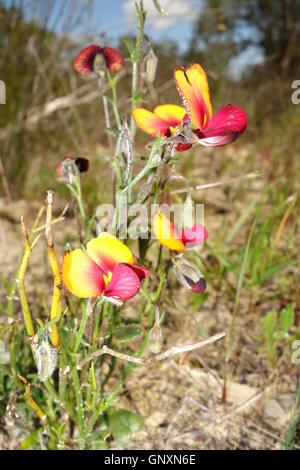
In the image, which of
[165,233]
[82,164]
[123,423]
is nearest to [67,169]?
[82,164]

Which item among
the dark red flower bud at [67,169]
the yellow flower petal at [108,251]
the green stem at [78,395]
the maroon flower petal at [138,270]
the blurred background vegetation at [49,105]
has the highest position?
the blurred background vegetation at [49,105]

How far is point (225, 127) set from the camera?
21.1 inches

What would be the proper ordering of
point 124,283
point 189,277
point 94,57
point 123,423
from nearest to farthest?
1. point 124,283
2. point 189,277
3. point 94,57
4. point 123,423

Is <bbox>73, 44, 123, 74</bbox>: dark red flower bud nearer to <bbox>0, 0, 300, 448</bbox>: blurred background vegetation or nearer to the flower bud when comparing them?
<bbox>0, 0, 300, 448</bbox>: blurred background vegetation

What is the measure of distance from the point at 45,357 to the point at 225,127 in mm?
410

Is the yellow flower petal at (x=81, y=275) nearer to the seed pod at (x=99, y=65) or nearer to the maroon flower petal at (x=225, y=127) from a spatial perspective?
the maroon flower petal at (x=225, y=127)

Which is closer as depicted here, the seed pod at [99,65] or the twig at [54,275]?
the twig at [54,275]

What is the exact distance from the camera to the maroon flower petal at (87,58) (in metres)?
0.74

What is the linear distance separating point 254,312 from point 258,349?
0.17 metres

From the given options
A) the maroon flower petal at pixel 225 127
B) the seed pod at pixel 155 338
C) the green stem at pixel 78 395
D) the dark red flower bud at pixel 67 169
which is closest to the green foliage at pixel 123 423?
the green stem at pixel 78 395

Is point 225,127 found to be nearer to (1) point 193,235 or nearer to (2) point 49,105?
(1) point 193,235

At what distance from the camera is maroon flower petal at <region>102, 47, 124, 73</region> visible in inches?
29.4

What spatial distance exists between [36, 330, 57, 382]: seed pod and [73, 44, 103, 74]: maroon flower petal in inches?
20.3

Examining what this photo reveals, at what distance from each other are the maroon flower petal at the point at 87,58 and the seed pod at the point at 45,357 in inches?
20.3
